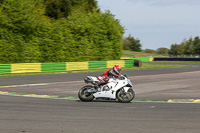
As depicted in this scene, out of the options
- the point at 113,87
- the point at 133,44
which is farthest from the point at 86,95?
the point at 133,44

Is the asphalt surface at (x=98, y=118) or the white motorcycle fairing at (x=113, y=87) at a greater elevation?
the white motorcycle fairing at (x=113, y=87)

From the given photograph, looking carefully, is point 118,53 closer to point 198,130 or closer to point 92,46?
point 92,46

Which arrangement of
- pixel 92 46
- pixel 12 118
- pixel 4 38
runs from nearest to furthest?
1. pixel 12 118
2. pixel 4 38
3. pixel 92 46

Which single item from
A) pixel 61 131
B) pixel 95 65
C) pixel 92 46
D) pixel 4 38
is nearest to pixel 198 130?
pixel 61 131

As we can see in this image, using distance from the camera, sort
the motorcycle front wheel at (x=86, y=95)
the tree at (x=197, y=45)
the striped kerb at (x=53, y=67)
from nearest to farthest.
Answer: the motorcycle front wheel at (x=86, y=95) < the striped kerb at (x=53, y=67) < the tree at (x=197, y=45)

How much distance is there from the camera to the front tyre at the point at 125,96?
37.8ft

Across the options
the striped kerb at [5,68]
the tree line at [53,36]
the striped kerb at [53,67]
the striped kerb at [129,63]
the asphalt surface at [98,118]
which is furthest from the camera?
the striped kerb at [129,63]

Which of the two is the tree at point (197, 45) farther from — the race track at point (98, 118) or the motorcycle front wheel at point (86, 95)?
the race track at point (98, 118)

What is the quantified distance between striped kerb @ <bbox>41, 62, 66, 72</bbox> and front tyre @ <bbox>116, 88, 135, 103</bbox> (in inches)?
762

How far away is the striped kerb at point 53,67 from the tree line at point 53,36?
2.07 meters

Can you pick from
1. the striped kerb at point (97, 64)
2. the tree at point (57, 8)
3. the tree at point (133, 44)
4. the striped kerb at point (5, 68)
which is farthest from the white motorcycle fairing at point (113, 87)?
the tree at point (133, 44)

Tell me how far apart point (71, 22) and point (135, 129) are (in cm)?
2967

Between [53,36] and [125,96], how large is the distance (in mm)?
22909

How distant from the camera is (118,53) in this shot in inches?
1601
